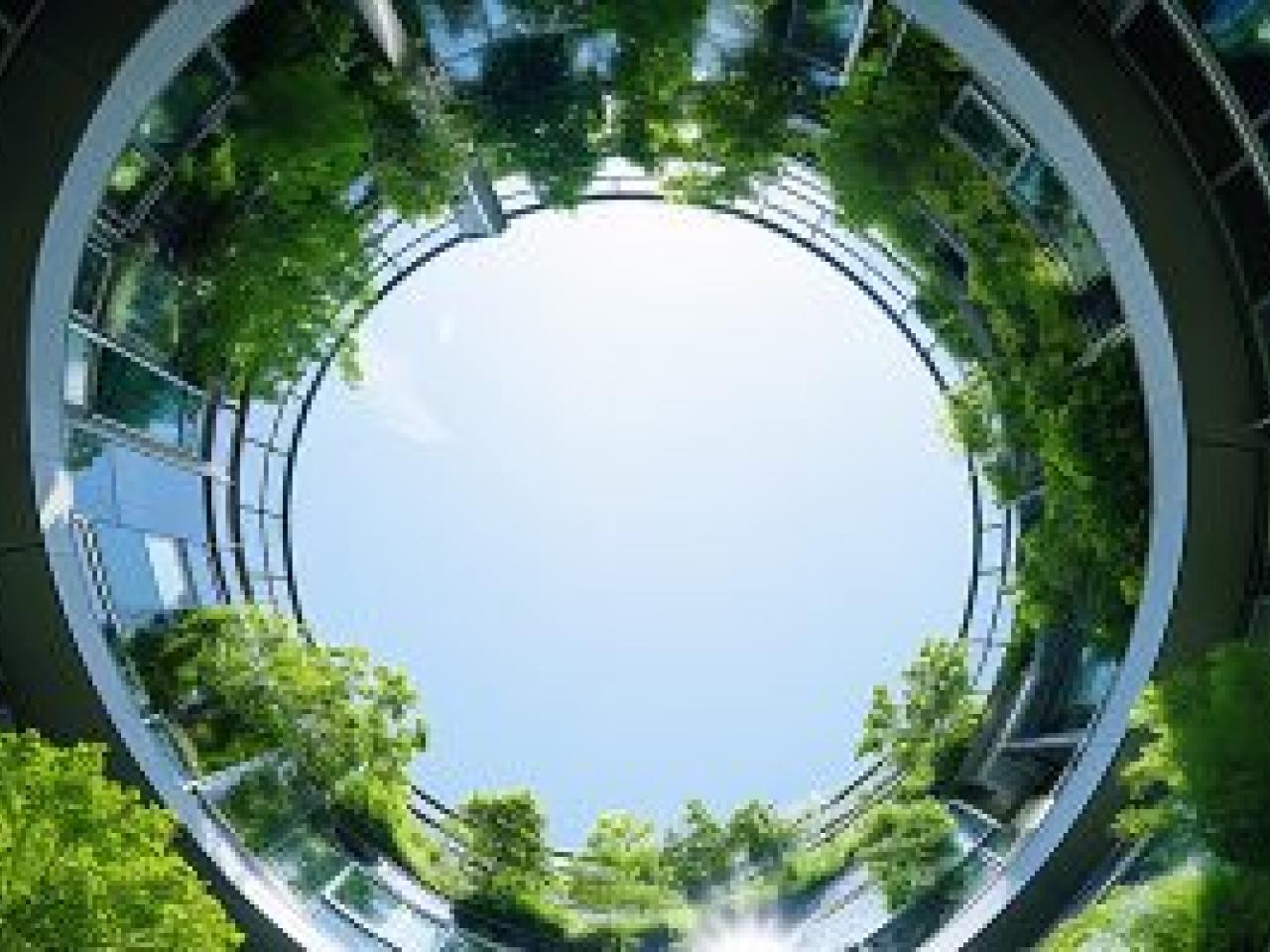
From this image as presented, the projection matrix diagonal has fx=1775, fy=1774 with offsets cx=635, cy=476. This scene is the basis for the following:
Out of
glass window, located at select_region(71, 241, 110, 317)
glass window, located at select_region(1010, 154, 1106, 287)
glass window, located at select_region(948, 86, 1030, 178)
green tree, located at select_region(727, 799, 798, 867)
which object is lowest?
green tree, located at select_region(727, 799, 798, 867)

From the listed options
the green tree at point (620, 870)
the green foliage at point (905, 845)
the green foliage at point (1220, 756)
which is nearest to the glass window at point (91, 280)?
the green foliage at point (1220, 756)

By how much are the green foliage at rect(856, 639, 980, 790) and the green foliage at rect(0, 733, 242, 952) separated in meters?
15.1

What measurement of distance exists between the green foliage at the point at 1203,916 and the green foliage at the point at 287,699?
1298 centimetres

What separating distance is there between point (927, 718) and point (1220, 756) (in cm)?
1404

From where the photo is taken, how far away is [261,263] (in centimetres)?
2355

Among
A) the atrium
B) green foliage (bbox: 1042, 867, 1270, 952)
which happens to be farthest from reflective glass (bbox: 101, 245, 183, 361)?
green foliage (bbox: 1042, 867, 1270, 952)

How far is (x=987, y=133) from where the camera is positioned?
2112 centimetres

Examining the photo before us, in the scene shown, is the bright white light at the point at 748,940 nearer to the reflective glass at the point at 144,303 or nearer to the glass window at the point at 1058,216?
the glass window at the point at 1058,216

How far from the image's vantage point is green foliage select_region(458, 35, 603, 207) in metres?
22.9

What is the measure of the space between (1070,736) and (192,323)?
1264cm

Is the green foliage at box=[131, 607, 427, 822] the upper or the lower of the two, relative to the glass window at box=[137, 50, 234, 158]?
lower

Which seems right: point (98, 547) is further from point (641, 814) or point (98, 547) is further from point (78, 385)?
point (641, 814)

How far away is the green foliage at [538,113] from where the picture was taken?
22922mm

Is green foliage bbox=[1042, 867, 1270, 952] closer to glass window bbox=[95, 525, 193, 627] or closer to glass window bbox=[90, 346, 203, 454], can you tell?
glass window bbox=[95, 525, 193, 627]
